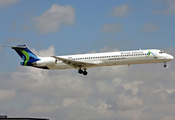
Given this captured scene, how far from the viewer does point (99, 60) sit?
7194 cm

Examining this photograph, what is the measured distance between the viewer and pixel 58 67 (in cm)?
7562

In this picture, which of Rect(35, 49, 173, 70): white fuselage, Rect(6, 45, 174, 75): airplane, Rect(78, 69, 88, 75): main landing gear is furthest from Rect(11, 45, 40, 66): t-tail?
Rect(35, 49, 173, 70): white fuselage

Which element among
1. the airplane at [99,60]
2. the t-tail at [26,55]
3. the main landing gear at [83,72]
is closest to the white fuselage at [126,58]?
the airplane at [99,60]

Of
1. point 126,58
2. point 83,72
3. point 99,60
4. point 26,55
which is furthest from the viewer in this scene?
point 26,55

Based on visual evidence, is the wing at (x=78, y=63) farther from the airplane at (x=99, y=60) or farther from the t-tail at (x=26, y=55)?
the t-tail at (x=26, y=55)

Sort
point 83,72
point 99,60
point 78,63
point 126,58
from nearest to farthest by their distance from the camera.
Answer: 1. point 126,58
2. point 99,60
3. point 78,63
4. point 83,72

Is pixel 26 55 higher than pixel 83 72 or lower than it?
higher

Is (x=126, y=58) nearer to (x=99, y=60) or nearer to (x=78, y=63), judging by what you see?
(x=99, y=60)

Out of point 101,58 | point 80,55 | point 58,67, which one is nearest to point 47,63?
point 58,67

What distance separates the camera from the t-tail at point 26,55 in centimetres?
7725

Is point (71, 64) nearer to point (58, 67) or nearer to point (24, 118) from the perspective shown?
point (58, 67)

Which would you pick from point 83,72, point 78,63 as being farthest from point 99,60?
point 83,72

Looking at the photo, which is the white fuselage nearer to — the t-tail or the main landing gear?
the main landing gear

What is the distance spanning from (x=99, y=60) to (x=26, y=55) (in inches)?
697
